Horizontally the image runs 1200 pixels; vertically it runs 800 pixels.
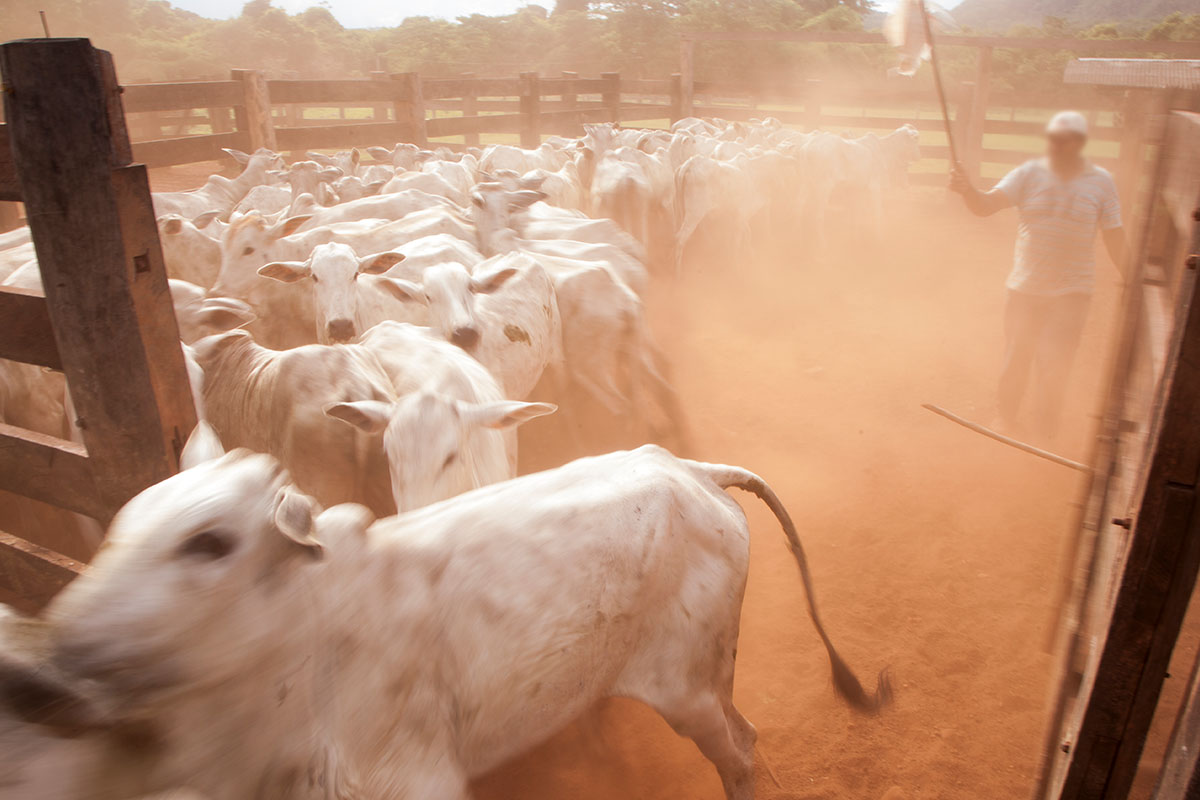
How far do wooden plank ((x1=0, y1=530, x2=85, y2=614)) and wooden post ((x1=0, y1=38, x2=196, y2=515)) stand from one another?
395 mm

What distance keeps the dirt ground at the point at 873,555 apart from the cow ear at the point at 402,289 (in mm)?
2573

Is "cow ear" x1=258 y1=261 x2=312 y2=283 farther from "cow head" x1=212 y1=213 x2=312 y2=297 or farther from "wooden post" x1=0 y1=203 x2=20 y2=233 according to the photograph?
"wooden post" x1=0 y1=203 x2=20 y2=233

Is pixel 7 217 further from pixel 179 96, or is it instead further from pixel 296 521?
pixel 296 521

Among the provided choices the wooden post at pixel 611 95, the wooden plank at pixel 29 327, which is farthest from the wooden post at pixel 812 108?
the wooden plank at pixel 29 327

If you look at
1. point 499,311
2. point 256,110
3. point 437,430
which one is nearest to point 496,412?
point 437,430

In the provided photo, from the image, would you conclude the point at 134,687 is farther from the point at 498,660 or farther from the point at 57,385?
the point at 57,385

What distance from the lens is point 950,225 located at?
15266mm

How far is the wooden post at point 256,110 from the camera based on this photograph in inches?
435

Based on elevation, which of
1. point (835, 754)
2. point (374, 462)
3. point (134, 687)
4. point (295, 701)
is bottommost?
point (835, 754)

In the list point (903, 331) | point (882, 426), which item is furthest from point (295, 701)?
point (903, 331)

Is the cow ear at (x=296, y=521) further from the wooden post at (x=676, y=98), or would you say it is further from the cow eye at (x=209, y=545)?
the wooden post at (x=676, y=98)

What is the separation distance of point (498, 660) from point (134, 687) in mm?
1025

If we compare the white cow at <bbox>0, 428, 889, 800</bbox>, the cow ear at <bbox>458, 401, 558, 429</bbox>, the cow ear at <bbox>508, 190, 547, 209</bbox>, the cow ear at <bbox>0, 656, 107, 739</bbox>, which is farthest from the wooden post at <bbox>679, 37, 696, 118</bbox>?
the cow ear at <bbox>0, 656, 107, 739</bbox>

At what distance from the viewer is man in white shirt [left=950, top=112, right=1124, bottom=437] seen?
5.00 meters
